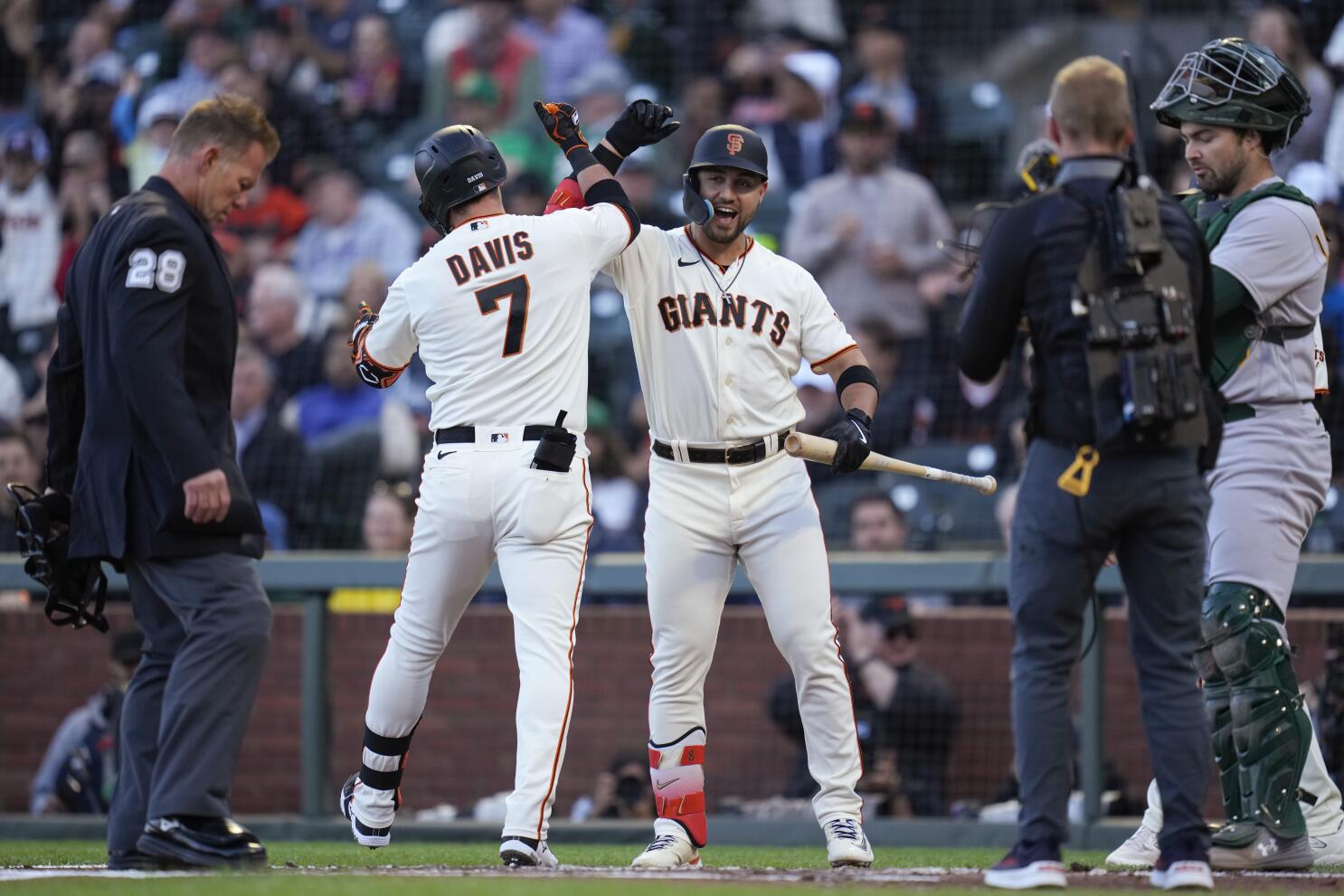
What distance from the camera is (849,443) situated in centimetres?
503

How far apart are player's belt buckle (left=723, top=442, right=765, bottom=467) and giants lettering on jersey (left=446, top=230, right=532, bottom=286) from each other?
85cm

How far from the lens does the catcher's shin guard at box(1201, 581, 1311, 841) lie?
4750mm

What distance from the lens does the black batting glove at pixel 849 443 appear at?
503 centimetres

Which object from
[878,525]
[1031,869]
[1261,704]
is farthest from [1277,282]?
[878,525]

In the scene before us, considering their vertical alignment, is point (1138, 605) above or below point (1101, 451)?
below

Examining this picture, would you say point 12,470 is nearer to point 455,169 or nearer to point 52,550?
point 52,550

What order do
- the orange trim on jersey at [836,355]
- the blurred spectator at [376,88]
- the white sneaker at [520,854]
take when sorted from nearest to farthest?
the white sneaker at [520,854] → the orange trim on jersey at [836,355] → the blurred spectator at [376,88]

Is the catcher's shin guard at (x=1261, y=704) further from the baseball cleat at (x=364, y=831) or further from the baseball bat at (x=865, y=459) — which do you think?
the baseball cleat at (x=364, y=831)

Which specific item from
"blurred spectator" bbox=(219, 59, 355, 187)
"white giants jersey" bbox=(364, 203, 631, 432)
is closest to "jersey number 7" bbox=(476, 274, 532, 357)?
"white giants jersey" bbox=(364, 203, 631, 432)

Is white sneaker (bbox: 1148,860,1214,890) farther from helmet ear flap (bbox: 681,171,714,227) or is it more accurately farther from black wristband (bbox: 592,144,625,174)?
black wristband (bbox: 592,144,625,174)

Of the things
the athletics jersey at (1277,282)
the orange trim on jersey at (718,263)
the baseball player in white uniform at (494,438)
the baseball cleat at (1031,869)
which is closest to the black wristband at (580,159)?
the baseball player in white uniform at (494,438)

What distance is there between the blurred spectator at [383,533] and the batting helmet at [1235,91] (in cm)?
448

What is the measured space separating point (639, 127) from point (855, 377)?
1008mm

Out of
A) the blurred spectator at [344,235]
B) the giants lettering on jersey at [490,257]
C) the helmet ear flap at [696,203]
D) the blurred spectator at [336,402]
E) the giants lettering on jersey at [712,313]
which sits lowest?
the blurred spectator at [336,402]
